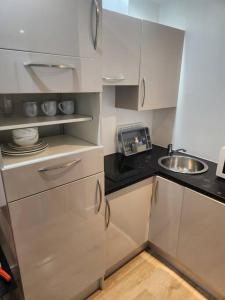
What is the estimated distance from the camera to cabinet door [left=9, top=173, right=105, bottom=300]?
1.13 m

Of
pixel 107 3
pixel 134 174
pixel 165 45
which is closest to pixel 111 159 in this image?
pixel 134 174

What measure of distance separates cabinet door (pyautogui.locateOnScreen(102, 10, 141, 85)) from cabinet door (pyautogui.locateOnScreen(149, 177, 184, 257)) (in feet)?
2.87

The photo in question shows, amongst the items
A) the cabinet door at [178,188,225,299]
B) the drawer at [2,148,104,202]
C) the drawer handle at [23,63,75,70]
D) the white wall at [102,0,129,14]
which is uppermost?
the white wall at [102,0,129,14]

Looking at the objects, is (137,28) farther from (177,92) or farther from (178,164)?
(178,164)

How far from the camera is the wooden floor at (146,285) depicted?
1659 mm

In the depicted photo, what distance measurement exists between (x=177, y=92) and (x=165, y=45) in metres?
0.45

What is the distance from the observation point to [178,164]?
2.12 metres

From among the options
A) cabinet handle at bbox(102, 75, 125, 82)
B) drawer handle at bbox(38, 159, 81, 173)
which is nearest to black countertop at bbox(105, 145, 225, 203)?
drawer handle at bbox(38, 159, 81, 173)

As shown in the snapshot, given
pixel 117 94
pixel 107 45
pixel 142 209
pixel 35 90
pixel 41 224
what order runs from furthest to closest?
pixel 117 94 < pixel 142 209 < pixel 107 45 < pixel 41 224 < pixel 35 90

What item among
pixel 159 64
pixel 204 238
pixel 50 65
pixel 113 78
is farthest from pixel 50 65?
pixel 204 238

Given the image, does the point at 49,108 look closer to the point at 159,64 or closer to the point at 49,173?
the point at 49,173

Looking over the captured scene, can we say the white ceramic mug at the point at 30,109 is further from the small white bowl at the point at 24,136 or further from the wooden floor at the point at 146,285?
the wooden floor at the point at 146,285

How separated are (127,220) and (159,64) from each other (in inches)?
51.9

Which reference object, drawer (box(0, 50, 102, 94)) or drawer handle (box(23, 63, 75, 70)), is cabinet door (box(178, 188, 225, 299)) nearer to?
drawer (box(0, 50, 102, 94))
